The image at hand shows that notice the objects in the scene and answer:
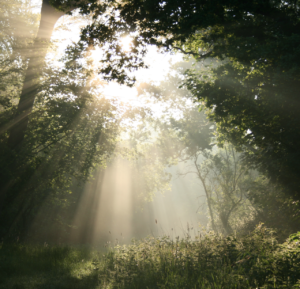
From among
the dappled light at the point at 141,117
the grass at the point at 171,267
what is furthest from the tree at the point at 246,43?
the grass at the point at 171,267

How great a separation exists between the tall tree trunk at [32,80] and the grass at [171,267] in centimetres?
571

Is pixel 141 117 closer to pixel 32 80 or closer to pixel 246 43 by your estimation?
pixel 32 80

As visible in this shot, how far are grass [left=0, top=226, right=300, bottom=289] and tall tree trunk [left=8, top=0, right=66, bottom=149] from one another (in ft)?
18.7

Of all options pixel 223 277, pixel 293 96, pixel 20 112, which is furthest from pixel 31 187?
pixel 293 96

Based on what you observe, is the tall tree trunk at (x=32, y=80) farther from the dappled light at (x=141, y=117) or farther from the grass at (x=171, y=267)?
the grass at (x=171, y=267)

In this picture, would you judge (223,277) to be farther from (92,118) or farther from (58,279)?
(92,118)

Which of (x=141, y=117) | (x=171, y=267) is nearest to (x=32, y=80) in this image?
(x=141, y=117)

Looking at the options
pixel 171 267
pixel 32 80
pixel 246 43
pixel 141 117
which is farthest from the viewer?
pixel 141 117

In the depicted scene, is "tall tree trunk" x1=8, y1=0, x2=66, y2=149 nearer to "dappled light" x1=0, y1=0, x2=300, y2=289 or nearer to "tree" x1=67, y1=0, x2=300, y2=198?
"dappled light" x1=0, y1=0, x2=300, y2=289

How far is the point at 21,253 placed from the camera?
779 cm

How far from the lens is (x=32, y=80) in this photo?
11906 millimetres

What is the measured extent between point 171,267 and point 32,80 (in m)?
11.3

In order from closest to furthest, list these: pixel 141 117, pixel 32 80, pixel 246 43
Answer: pixel 246 43
pixel 32 80
pixel 141 117

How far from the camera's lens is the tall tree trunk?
36.8 ft
